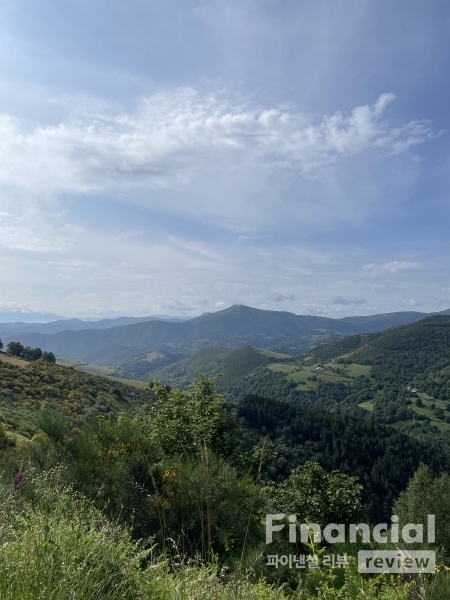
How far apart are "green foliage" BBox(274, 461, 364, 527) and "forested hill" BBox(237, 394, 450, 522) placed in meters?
80.9

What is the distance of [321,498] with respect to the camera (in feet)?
44.3

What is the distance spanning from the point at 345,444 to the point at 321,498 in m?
110

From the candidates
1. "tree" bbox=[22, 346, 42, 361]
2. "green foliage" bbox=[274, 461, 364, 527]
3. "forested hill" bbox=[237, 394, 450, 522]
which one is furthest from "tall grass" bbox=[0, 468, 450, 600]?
"forested hill" bbox=[237, 394, 450, 522]

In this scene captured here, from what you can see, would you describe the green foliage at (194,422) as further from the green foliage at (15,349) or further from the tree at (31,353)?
the tree at (31,353)

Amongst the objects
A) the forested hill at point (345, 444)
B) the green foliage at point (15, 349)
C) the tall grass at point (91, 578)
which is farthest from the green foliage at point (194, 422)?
the forested hill at point (345, 444)

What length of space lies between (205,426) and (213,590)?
1094 cm

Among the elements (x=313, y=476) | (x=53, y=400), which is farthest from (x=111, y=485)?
(x=53, y=400)

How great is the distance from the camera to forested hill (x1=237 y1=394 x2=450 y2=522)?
97.9m

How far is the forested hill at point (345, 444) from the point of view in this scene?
97875mm

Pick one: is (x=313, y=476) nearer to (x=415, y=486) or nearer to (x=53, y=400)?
(x=415, y=486)

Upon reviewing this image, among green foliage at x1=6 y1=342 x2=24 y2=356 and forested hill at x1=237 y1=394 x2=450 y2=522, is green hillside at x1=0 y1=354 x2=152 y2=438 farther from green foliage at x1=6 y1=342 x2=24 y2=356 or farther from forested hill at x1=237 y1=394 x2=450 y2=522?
forested hill at x1=237 y1=394 x2=450 y2=522

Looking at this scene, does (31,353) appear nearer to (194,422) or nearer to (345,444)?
(194,422)

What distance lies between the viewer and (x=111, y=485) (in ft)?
22.2

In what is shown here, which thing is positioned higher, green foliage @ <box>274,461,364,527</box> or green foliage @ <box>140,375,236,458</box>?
green foliage @ <box>140,375,236,458</box>
